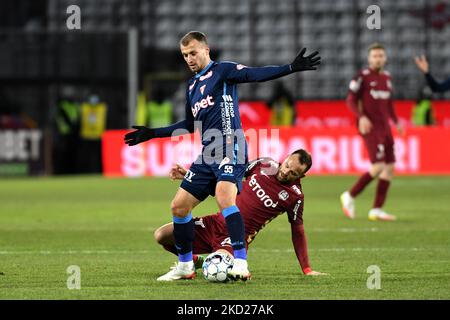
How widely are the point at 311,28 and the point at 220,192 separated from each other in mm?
23581

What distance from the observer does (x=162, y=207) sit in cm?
1623

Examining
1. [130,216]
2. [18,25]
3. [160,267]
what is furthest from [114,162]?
[160,267]

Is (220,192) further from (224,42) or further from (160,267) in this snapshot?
(224,42)

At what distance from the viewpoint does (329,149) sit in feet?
77.5

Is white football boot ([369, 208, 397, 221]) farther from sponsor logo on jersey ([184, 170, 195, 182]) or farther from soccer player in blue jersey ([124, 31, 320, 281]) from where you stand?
sponsor logo on jersey ([184, 170, 195, 182])

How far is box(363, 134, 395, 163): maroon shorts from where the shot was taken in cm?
1429

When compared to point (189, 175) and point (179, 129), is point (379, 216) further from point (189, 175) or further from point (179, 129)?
point (189, 175)

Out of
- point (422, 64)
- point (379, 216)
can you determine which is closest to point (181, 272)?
point (422, 64)

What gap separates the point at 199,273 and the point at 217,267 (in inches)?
30.5

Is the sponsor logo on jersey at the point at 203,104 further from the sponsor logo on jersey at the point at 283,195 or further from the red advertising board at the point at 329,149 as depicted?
the red advertising board at the point at 329,149

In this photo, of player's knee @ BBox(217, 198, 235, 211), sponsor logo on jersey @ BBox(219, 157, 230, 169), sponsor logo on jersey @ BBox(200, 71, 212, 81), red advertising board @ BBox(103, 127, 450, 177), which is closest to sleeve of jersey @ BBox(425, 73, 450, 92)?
sponsor logo on jersey @ BBox(200, 71, 212, 81)

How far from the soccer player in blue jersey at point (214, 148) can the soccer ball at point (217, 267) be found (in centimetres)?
8

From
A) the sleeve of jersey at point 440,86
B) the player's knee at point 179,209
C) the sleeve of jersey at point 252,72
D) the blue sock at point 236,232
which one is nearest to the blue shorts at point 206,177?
the player's knee at point 179,209

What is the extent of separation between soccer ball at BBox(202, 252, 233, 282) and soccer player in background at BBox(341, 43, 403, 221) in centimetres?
633
